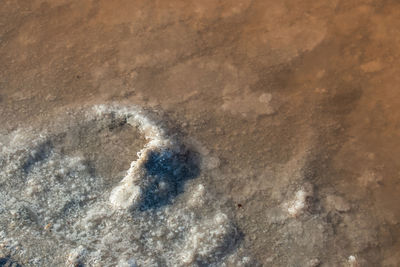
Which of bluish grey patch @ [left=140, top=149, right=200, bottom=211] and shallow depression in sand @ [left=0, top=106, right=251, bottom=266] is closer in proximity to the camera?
shallow depression in sand @ [left=0, top=106, right=251, bottom=266]

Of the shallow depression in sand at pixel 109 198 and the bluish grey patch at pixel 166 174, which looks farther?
the bluish grey patch at pixel 166 174

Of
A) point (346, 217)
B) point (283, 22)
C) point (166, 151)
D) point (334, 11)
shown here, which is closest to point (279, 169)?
point (346, 217)

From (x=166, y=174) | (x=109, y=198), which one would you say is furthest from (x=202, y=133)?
(x=109, y=198)

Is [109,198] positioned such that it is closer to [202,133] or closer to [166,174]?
[166,174]

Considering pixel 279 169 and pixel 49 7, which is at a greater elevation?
pixel 49 7

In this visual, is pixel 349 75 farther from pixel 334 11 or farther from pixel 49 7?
pixel 49 7
